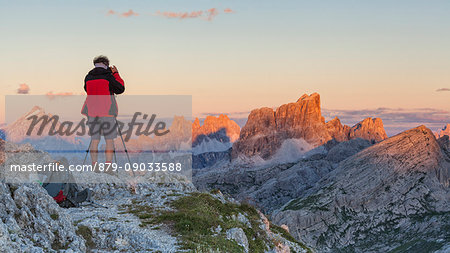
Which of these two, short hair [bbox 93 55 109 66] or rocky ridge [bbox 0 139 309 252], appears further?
short hair [bbox 93 55 109 66]

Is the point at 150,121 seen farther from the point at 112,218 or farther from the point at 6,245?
the point at 6,245

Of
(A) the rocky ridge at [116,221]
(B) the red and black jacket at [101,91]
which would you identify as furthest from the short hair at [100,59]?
(A) the rocky ridge at [116,221]

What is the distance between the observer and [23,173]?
2747 cm

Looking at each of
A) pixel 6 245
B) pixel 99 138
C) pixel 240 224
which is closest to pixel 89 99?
pixel 99 138

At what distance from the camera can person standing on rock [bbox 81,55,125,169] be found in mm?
27500

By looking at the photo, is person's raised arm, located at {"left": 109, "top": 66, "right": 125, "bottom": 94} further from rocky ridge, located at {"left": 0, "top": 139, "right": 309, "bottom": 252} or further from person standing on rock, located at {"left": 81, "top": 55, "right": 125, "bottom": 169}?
rocky ridge, located at {"left": 0, "top": 139, "right": 309, "bottom": 252}

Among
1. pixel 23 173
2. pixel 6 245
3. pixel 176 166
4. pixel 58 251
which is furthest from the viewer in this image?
pixel 176 166

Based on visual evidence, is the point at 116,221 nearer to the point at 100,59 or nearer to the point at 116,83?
the point at 116,83

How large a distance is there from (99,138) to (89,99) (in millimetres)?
2705

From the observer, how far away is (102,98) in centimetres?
2773

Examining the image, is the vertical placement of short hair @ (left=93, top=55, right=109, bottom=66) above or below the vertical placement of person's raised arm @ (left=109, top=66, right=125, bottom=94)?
above

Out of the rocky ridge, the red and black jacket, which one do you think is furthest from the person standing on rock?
the rocky ridge

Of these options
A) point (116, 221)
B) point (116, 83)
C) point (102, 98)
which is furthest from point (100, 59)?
point (116, 221)

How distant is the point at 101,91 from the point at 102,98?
471 mm
